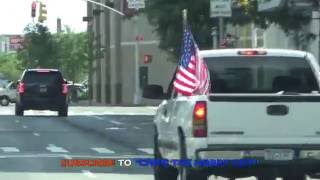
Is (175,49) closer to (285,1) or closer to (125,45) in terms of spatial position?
(285,1)

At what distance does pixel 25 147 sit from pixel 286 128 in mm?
12049

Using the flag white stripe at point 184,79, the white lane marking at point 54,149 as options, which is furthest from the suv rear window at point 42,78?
the flag white stripe at point 184,79

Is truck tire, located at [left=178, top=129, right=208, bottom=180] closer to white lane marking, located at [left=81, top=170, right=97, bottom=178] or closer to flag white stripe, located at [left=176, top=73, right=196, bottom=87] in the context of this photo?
flag white stripe, located at [left=176, top=73, right=196, bottom=87]

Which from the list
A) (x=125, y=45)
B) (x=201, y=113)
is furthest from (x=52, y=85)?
(x=125, y=45)

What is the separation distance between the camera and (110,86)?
7156cm

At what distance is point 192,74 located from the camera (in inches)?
444

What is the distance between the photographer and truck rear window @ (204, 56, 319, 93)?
36.7 feet

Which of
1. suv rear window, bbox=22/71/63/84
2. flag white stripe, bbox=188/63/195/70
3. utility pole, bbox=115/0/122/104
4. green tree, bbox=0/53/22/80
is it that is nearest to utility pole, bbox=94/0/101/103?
utility pole, bbox=115/0/122/104

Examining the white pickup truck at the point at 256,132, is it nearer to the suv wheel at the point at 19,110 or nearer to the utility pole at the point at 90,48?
the suv wheel at the point at 19,110

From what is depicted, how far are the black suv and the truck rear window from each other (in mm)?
24212

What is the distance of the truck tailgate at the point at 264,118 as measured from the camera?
975 centimetres

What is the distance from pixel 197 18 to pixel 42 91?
22.4ft

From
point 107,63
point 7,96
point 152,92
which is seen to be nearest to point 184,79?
point 152,92

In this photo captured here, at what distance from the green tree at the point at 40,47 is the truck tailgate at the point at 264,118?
72.8 m
